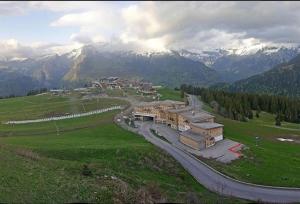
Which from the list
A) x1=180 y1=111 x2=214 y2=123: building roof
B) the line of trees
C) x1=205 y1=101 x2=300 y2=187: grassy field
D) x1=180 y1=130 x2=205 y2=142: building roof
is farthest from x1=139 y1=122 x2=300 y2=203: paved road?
the line of trees

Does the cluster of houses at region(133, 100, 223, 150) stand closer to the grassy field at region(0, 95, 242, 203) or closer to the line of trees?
the grassy field at region(0, 95, 242, 203)

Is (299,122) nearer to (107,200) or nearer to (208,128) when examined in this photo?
(208,128)

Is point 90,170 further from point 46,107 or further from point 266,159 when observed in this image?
point 46,107

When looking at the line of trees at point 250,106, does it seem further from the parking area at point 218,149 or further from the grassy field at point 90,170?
the grassy field at point 90,170

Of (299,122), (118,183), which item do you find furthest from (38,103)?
(118,183)

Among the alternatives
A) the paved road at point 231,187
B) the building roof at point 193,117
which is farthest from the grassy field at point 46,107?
the paved road at point 231,187

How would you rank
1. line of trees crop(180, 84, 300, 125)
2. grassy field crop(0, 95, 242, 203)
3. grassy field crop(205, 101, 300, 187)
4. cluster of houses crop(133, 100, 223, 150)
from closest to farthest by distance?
1. grassy field crop(0, 95, 242, 203)
2. grassy field crop(205, 101, 300, 187)
3. cluster of houses crop(133, 100, 223, 150)
4. line of trees crop(180, 84, 300, 125)

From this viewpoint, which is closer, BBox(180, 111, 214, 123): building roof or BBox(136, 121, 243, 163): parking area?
BBox(136, 121, 243, 163): parking area
